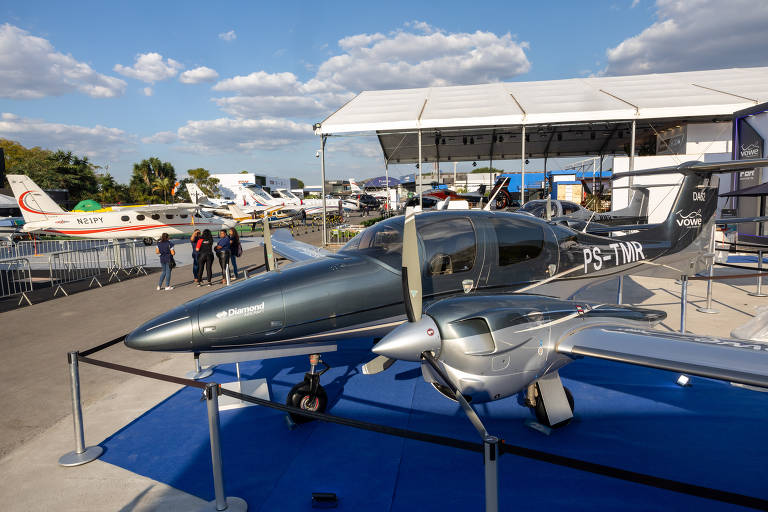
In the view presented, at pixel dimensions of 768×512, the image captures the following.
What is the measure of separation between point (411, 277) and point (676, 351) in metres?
2.14

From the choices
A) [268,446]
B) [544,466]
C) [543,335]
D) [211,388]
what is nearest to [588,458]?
[544,466]

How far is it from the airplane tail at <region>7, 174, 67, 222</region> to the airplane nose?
24.3 m

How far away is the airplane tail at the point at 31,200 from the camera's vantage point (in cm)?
2189

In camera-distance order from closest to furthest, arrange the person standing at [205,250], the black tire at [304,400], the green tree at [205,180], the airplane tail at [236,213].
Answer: the black tire at [304,400] → the person standing at [205,250] → the airplane tail at [236,213] → the green tree at [205,180]

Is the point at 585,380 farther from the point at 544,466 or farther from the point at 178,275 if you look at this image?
the point at 178,275

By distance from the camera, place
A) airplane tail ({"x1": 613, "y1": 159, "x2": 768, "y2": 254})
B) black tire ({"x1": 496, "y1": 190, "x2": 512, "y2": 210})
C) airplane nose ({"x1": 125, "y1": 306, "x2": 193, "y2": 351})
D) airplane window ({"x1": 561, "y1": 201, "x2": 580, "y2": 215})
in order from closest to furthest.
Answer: airplane nose ({"x1": 125, "y1": 306, "x2": 193, "y2": 351})
airplane tail ({"x1": 613, "y1": 159, "x2": 768, "y2": 254})
airplane window ({"x1": 561, "y1": 201, "x2": 580, "y2": 215})
black tire ({"x1": 496, "y1": 190, "x2": 512, "y2": 210})

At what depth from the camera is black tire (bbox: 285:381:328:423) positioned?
498cm

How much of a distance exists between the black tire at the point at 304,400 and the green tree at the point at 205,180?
8028cm

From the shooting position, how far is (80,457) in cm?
448

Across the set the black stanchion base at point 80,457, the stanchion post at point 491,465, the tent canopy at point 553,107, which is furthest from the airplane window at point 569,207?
the black stanchion base at point 80,457

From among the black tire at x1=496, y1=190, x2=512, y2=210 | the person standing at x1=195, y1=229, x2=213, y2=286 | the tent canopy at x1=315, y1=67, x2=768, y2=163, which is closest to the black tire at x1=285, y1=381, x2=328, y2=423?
the person standing at x1=195, y1=229, x2=213, y2=286

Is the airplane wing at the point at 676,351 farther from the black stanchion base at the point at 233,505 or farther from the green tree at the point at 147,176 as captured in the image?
the green tree at the point at 147,176

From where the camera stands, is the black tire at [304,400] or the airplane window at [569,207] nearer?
the black tire at [304,400]

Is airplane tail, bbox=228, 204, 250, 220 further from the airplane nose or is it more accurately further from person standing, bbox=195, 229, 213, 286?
the airplane nose
